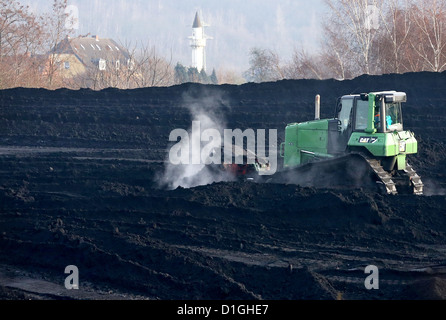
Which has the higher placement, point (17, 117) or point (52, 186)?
point (17, 117)

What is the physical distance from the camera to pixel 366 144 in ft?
41.9

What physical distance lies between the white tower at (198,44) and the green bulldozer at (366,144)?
221 ft

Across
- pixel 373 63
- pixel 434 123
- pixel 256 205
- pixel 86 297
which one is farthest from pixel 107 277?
pixel 373 63

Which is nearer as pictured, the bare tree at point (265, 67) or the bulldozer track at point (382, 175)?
the bulldozer track at point (382, 175)

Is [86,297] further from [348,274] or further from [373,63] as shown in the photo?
[373,63]

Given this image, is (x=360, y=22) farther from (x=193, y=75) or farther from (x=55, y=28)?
(x=193, y=75)

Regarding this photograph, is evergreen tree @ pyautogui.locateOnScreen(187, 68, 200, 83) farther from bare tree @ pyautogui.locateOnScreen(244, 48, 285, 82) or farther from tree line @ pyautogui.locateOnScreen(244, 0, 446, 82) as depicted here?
tree line @ pyautogui.locateOnScreen(244, 0, 446, 82)

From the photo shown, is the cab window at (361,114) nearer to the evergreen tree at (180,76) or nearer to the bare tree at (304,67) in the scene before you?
the bare tree at (304,67)

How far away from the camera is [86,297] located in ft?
27.4

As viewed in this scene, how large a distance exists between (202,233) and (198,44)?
7153 centimetres

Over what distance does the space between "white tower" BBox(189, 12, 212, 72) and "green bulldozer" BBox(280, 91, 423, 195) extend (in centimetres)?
6726

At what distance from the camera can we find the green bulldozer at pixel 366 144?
12688mm

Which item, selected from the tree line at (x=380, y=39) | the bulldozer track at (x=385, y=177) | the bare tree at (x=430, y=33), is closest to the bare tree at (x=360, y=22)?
the tree line at (x=380, y=39)
